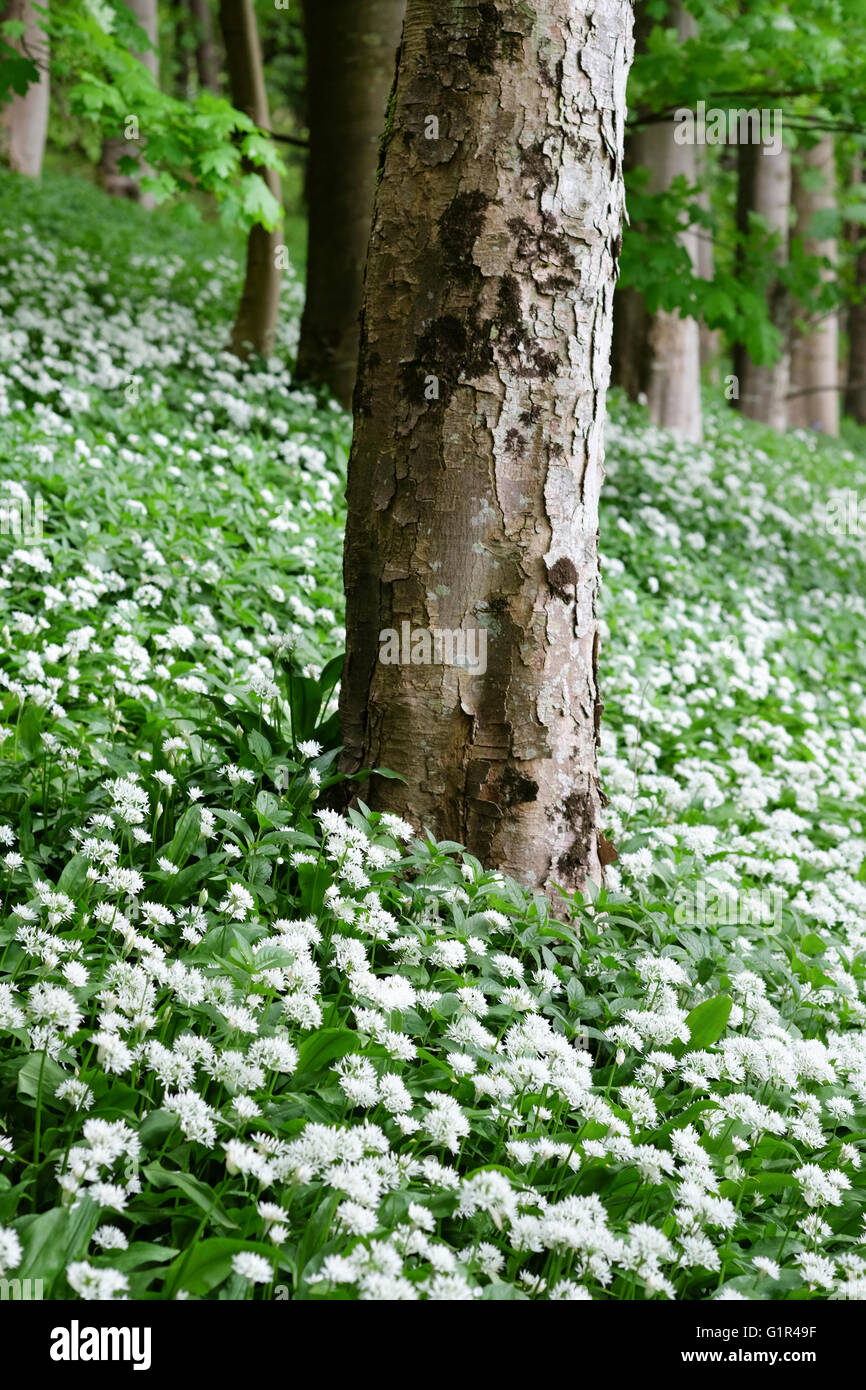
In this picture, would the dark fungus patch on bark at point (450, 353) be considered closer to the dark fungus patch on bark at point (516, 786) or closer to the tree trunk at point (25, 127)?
the dark fungus patch on bark at point (516, 786)

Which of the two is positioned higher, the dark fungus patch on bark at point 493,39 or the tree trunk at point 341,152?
the tree trunk at point 341,152

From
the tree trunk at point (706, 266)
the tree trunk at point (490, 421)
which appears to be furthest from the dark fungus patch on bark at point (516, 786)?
the tree trunk at point (706, 266)

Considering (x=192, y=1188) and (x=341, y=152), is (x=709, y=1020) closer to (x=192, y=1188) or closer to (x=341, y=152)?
(x=192, y=1188)

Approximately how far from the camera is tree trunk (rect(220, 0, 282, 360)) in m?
8.00

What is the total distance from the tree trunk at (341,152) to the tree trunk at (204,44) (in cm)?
1678

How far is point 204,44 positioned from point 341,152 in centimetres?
1804

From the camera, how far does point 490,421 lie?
9.64ft

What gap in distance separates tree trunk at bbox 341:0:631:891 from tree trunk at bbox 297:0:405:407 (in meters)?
4.36

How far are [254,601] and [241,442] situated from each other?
2015 mm

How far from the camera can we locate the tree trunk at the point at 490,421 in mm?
2891
